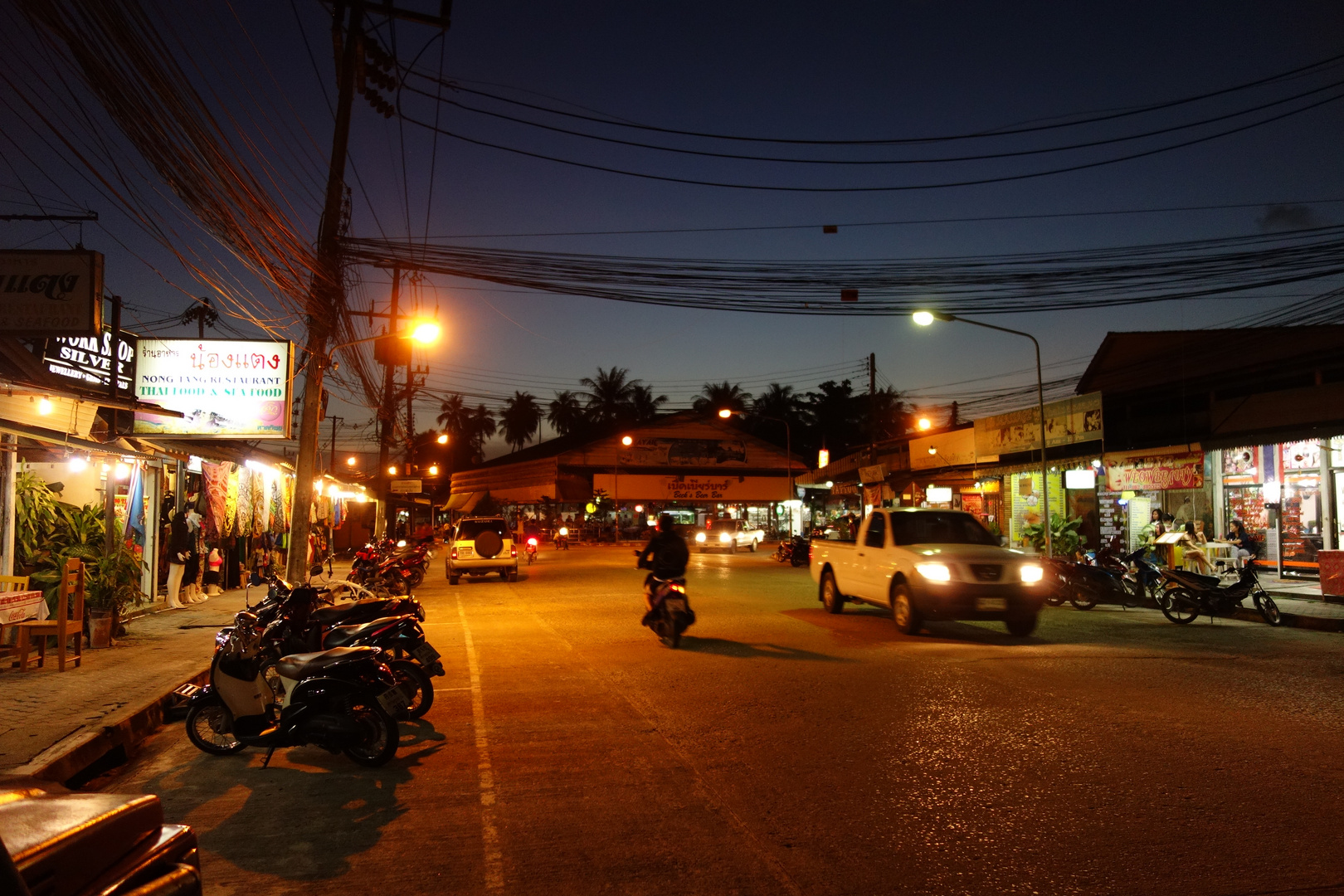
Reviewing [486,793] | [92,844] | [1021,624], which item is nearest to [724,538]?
[1021,624]

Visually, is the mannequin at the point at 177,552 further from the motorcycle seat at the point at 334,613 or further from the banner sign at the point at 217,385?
the motorcycle seat at the point at 334,613

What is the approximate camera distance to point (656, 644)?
12.2 m

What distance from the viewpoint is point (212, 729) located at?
7.23 m

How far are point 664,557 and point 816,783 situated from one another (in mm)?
6929

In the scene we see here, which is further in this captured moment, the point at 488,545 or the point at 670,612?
the point at 488,545

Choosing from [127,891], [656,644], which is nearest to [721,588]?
[656,644]

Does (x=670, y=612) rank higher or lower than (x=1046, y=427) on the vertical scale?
lower

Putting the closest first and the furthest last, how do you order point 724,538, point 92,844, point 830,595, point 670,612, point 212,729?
1. point 92,844
2. point 212,729
3. point 670,612
4. point 830,595
5. point 724,538

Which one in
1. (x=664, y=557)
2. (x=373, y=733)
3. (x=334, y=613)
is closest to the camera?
(x=373, y=733)

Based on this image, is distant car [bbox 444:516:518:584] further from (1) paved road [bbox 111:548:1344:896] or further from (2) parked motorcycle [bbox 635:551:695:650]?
(1) paved road [bbox 111:548:1344:896]

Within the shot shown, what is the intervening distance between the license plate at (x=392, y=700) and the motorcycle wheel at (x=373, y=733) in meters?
0.06

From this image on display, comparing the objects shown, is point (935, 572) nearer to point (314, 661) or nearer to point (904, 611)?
point (904, 611)

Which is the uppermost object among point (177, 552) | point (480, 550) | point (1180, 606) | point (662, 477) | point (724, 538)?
point (662, 477)

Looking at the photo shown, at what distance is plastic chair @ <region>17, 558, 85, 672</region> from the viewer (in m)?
10.0
